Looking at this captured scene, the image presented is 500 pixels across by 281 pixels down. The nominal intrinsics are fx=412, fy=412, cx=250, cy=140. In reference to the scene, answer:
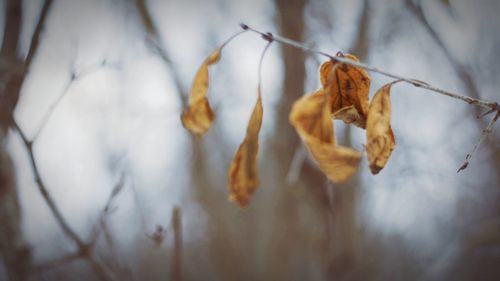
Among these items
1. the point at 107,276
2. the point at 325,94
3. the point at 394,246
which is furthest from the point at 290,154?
the point at 325,94

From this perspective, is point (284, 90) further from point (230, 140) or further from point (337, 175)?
point (337, 175)

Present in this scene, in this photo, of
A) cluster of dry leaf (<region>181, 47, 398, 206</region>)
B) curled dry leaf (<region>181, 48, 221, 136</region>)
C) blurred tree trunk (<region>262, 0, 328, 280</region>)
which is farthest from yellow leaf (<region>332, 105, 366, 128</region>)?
blurred tree trunk (<region>262, 0, 328, 280</region>)

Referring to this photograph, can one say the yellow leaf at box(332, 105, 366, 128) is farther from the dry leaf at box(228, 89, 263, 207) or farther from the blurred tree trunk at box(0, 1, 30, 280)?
the blurred tree trunk at box(0, 1, 30, 280)

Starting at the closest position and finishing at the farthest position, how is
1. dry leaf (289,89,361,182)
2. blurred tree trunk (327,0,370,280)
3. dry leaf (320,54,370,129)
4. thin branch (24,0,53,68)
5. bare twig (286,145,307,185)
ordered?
dry leaf (289,89,361,182)
dry leaf (320,54,370,129)
thin branch (24,0,53,68)
bare twig (286,145,307,185)
blurred tree trunk (327,0,370,280)

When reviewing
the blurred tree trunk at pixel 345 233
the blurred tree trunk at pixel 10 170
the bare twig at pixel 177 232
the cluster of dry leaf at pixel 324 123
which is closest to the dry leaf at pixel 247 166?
the cluster of dry leaf at pixel 324 123

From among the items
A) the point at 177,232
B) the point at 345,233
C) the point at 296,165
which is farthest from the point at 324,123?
the point at 345,233

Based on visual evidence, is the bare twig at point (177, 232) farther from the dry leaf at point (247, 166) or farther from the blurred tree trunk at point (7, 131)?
the dry leaf at point (247, 166)

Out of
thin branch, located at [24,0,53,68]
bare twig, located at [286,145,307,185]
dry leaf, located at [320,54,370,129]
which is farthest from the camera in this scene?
bare twig, located at [286,145,307,185]

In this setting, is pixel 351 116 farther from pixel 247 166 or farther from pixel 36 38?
pixel 36 38
